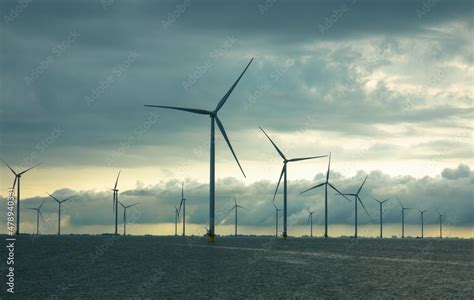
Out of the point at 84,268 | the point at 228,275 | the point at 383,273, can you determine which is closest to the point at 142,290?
the point at 228,275

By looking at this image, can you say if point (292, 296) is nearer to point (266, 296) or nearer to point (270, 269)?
point (266, 296)

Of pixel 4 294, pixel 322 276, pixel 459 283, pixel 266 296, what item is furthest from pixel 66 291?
pixel 459 283

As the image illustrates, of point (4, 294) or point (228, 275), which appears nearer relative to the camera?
point (4, 294)

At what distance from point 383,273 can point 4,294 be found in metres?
59.1

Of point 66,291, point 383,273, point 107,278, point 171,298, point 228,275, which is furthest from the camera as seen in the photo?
point 383,273

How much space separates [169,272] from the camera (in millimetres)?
95750

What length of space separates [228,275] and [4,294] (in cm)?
3475

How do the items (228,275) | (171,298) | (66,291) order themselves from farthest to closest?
1. (228,275)
2. (66,291)
3. (171,298)

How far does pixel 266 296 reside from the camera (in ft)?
213

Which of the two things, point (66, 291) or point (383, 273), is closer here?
point (66, 291)

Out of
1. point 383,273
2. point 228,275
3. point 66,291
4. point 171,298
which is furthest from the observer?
point 383,273

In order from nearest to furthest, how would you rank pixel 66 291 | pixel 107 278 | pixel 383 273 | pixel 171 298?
pixel 171 298 < pixel 66 291 < pixel 107 278 < pixel 383 273

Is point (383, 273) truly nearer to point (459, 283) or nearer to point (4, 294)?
point (459, 283)

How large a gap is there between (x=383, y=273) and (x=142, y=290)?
46.5 m
